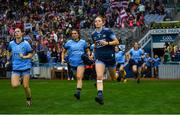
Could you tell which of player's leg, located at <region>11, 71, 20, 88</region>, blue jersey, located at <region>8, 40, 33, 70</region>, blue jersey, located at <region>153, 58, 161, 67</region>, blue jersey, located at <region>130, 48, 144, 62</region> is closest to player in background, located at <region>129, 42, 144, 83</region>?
blue jersey, located at <region>130, 48, 144, 62</region>

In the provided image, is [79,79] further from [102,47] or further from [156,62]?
[156,62]

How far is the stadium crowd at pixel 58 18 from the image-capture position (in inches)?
1468

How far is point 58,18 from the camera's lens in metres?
41.7

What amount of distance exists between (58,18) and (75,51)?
25646 mm

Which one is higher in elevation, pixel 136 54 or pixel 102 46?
pixel 102 46

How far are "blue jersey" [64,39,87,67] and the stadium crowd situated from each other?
18748mm

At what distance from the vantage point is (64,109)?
1287 cm

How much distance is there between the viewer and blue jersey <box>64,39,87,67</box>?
16047mm

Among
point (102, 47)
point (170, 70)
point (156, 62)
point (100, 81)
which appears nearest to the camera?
point (100, 81)

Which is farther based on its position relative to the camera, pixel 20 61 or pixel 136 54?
pixel 136 54

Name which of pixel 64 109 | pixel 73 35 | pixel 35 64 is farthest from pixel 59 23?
pixel 64 109

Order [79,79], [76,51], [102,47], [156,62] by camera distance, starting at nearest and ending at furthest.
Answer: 1. [102,47]
2. [79,79]
3. [76,51]
4. [156,62]

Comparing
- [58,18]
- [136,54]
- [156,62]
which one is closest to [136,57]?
[136,54]

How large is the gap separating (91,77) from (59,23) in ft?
35.8
